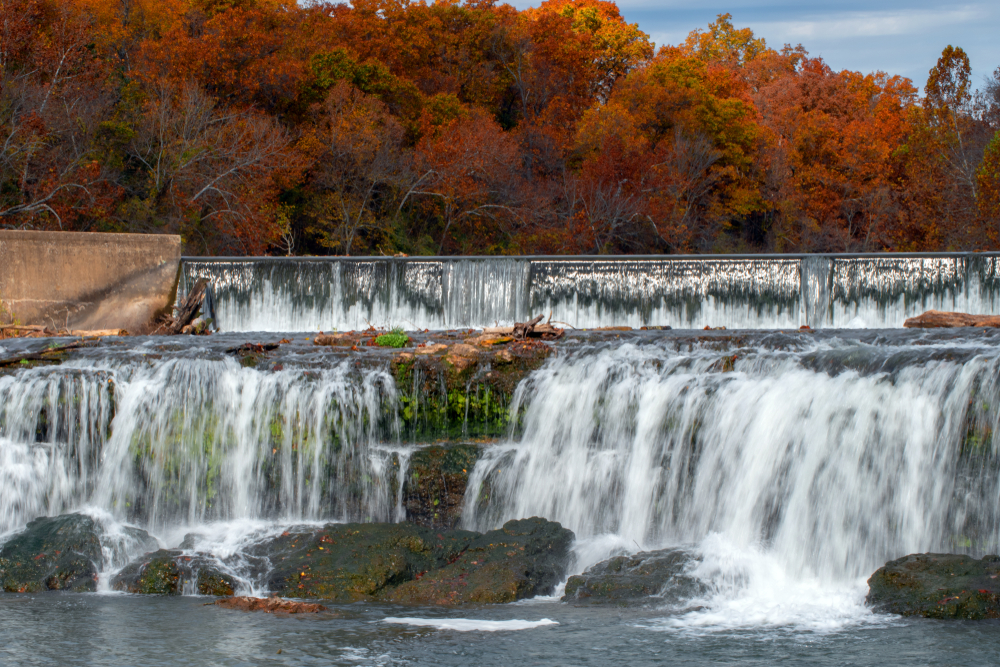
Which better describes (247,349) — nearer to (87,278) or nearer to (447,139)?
(87,278)

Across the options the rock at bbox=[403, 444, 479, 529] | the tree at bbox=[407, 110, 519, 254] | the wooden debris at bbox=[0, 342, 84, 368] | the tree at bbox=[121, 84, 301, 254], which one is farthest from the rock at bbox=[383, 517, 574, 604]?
the tree at bbox=[407, 110, 519, 254]

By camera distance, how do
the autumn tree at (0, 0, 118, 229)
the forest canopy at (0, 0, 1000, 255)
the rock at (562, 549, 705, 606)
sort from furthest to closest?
the forest canopy at (0, 0, 1000, 255) < the autumn tree at (0, 0, 118, 229) < the rock at (562, 549, 705, 606)

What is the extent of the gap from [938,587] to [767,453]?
2.02 meters

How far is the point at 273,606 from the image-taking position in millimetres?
6414

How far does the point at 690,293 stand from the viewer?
19547 millimetres

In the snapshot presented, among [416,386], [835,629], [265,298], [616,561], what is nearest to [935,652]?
[835,629]

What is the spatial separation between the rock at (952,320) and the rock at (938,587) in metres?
7.49

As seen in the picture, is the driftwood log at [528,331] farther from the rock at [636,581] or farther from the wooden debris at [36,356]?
the wooden debris at [36,356]

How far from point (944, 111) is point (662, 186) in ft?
55.2

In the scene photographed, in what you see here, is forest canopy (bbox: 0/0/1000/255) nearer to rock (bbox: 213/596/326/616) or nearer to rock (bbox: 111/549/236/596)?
rock (bbox: 111/549/236/596)

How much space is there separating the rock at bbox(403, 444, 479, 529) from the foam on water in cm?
285

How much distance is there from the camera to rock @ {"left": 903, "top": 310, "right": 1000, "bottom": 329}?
13127mm

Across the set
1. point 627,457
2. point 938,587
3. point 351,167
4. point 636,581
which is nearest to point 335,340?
point 627,457

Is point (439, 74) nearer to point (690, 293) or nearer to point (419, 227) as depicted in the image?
point (419, 227)
